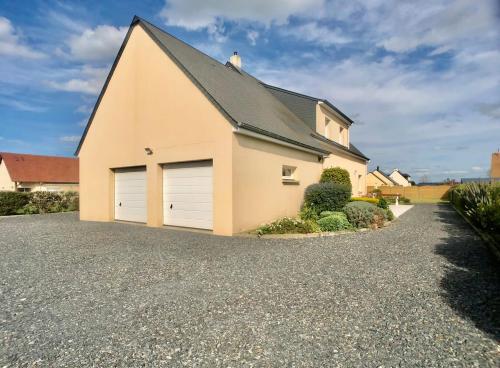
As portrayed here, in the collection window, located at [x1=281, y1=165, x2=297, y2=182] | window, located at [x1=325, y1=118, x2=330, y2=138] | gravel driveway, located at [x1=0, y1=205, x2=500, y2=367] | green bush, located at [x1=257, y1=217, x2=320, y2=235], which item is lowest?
gravel driveway, located at [x1=0, y1=205, x2=500, y2=367]

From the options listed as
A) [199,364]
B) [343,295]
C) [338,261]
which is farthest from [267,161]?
[199,364]

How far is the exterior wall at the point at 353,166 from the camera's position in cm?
1723

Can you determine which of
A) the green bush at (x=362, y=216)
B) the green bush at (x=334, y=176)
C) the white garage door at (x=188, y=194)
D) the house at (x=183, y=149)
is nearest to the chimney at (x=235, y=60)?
the house at (x=183, y=149)

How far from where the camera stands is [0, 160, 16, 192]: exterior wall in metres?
32.1

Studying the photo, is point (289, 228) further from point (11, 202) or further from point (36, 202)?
point (11, 202)

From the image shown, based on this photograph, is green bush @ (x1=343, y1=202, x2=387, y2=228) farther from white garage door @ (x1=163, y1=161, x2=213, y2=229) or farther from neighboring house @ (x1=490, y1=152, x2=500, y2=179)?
neighboring house @ (x1=490, y1=152, x2=500, y2=179)

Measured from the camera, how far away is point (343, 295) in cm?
437

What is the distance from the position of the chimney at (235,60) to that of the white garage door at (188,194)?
9245 millimetres

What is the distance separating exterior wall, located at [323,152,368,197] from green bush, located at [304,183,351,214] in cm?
381

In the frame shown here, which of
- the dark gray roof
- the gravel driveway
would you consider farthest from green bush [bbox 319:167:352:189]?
the gravel driveway

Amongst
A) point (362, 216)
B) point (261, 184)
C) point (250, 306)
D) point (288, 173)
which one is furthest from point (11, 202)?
point (250, 306)

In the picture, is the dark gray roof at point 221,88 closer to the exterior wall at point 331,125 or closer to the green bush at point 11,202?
the exterior wall at point 331,125

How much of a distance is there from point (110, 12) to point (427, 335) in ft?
37.5

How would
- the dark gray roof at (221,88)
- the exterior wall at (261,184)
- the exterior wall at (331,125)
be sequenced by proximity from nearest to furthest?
1. the exterior wall at (261,184)
2. the dark gray roof at (221,88)
3. the exterior wall at (331,125)
